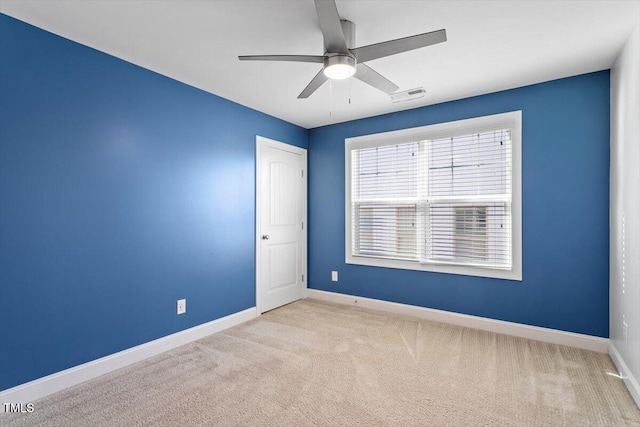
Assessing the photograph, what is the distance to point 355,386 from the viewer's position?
2379mm

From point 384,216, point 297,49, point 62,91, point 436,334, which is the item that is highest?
point 297,49

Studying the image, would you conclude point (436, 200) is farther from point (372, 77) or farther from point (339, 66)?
point (339, 66)

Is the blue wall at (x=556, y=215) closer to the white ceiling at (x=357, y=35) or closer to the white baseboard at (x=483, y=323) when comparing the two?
the white baseboard at (x=483, y=323)

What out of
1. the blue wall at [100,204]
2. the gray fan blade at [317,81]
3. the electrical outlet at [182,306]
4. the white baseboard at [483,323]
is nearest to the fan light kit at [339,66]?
the gray fan blade at [317,81]

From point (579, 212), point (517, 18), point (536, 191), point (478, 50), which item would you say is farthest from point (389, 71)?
point (579, 212)

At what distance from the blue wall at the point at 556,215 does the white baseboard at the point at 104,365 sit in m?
2.50

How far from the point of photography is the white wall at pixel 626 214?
2193mm

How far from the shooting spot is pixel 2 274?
2.09m

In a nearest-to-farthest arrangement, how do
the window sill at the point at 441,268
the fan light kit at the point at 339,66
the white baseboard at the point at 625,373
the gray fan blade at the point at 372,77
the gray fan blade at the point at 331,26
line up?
1. the gray fan blade at the point at 331,26
2. the fan light kit at the point at 339,66
3. the white baseboard at the point at 625,373
4. the gray fan blade at the point at 372,77
5. the window sill at the point at 441,268

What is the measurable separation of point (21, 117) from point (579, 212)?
4.45 metres

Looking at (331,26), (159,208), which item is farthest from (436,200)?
(159,208)

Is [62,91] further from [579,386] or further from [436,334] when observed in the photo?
[579,386]

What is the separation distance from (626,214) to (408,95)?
2.13 m

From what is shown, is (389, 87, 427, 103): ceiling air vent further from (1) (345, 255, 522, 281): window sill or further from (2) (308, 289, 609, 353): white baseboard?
(2) (308, 289, 609, 353): white baseboard
